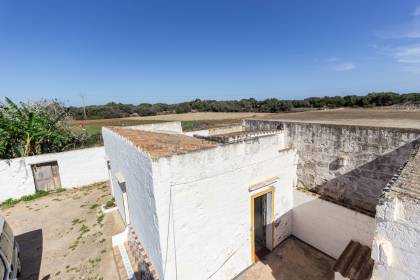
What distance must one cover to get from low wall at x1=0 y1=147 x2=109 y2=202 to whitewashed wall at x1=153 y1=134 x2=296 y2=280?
12107 millimetres

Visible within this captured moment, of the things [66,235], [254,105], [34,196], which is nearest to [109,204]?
[66,235]

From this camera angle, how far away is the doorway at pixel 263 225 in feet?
21.8

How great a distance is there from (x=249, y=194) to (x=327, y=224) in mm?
2984

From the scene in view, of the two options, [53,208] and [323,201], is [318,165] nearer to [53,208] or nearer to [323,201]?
[323,201]

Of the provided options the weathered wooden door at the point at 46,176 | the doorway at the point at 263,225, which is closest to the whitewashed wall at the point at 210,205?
the doorway at the point at 263,225

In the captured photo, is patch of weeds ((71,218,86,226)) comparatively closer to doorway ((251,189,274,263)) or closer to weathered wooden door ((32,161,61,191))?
weathered wooden door ((32,161,61,191))

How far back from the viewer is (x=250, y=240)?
612 cm

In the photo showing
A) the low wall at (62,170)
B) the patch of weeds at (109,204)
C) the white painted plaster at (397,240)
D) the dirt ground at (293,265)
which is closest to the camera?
the white painted plaster at (397,240)

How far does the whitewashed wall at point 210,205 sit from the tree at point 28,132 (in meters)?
13.4

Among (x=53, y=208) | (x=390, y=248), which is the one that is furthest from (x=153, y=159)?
(x=53, y=208)

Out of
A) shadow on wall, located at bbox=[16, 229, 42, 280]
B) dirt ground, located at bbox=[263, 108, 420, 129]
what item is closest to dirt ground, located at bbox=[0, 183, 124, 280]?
shadow on wall, located at bbox=[16, 229, 42, 280]

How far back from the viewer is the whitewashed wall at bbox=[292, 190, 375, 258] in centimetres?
575

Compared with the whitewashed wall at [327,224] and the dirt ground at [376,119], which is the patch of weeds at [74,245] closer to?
the whitewashed wall at [327,224]

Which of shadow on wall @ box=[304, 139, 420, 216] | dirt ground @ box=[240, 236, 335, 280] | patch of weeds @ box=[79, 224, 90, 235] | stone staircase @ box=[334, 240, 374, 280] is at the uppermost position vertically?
shadow on wall @ box=[304, 139, 420, 216]
